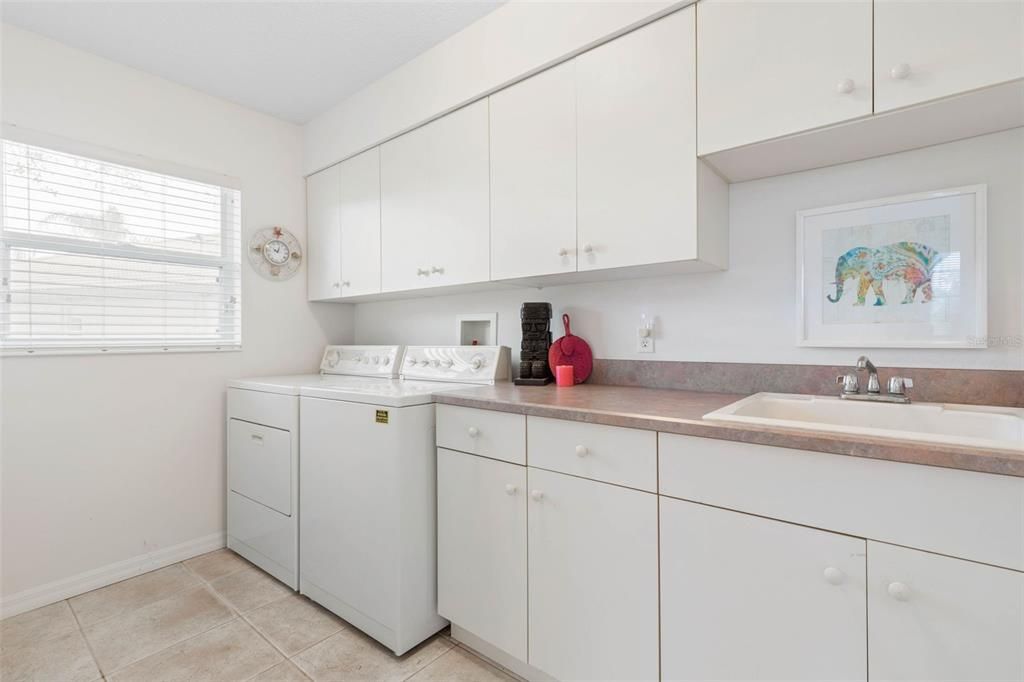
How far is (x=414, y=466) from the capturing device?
174 cm

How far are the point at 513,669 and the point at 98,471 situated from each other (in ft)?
6.89

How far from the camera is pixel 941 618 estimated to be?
91cm

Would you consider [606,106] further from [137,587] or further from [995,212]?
[137,587]

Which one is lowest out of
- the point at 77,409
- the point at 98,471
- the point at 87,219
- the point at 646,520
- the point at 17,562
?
the point at 17,562

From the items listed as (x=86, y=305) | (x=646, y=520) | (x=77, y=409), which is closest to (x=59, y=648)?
(x=77, y=409)

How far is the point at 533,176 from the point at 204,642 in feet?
7.09

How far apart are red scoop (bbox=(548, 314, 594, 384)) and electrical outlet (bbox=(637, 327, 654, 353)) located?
0.22 m

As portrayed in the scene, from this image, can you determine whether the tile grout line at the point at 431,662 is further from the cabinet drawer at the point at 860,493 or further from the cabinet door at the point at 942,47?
the cabinet door at the point at 942,47

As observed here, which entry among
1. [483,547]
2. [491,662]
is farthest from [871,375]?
[491,662]

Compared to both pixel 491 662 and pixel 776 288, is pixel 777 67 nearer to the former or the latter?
pixel 776 288

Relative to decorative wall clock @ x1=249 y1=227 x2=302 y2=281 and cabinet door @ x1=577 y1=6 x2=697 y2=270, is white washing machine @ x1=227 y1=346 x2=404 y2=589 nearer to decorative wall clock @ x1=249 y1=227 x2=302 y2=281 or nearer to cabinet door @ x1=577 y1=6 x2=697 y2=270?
decorative wall clock @ x1=249 y1=227 x2=302 y2=281

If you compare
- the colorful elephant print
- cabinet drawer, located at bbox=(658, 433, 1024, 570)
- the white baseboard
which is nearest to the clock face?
the white baseboard

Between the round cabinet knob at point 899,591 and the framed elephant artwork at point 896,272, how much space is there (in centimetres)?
80

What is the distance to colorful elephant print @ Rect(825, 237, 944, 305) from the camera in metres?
1.41
